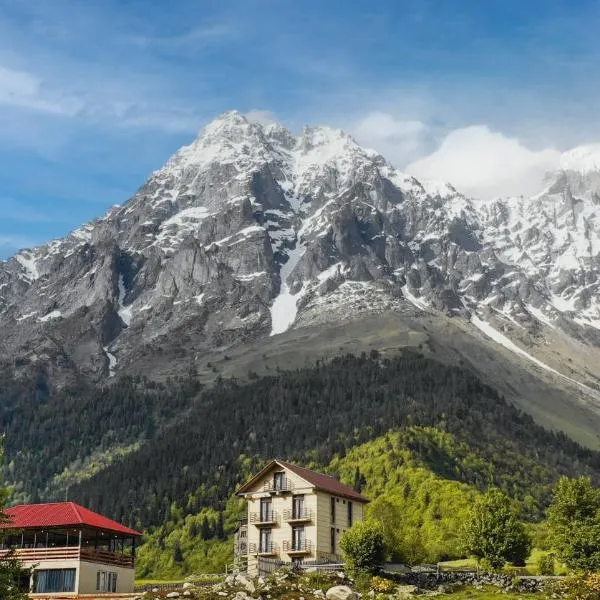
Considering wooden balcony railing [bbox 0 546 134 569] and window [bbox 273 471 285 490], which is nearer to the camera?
wooden balcony railing [bbox 0 546 134 569]

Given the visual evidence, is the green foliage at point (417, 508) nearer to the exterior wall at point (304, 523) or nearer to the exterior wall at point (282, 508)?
the exterior wall at point (304, 523)

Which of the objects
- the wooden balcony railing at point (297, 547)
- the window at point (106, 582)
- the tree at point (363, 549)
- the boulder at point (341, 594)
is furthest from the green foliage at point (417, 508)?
the window at point (106, 582)

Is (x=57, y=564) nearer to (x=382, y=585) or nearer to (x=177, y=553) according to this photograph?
(x=382, y=585)

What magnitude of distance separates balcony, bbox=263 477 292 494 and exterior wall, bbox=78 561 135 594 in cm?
2023

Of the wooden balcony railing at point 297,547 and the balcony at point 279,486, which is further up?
the balcony at point 279,486

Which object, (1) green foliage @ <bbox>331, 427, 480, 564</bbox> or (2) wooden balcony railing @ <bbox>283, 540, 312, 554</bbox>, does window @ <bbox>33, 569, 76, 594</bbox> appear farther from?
(1) green foliage @ <bbox>331, 427, 480, 564</bbox>

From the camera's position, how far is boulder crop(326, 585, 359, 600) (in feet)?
256

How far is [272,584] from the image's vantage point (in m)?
82.3

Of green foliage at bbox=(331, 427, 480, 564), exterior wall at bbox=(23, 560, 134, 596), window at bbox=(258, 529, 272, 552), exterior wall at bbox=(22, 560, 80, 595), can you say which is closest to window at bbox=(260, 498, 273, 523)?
window at bbox=(258, 529, 272, 552)

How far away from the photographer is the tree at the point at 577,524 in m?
89.2

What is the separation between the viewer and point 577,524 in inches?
3585

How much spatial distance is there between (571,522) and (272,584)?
96.6ft

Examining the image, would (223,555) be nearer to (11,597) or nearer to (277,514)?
(277,514)

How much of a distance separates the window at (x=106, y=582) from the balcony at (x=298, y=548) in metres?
22.5
